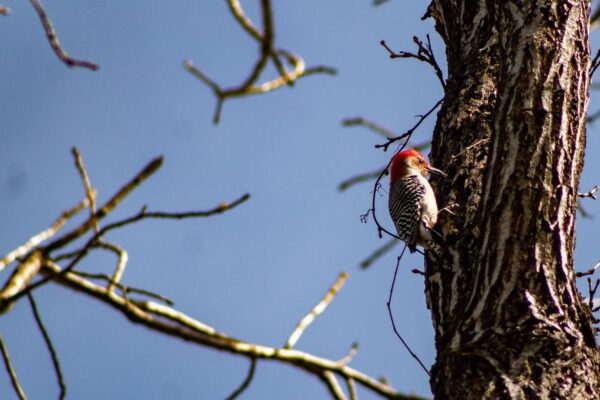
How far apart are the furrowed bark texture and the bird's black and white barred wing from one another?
1.14 metres

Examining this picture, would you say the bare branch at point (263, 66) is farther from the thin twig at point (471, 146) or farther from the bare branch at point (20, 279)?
the thin twig at point (471, 146)

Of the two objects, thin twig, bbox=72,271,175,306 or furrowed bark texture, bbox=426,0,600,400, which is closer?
thin twig, bbox=72,271,175,306

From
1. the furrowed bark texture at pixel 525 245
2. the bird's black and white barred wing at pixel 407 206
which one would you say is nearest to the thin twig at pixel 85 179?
the furrowed bark texture at pixel 525 245

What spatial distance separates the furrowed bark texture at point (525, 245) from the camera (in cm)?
263

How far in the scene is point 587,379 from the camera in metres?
2.62

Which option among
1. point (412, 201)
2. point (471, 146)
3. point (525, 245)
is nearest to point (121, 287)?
point (525, 245)

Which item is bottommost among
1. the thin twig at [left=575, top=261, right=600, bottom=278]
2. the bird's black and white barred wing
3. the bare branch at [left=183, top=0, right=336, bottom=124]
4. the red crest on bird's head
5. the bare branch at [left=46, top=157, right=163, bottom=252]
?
the bare branch at [left=46, top=157, right=163, bottom=252]

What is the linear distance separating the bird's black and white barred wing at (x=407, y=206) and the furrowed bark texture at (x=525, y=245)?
3.73ft

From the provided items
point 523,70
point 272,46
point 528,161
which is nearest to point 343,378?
point 272,46

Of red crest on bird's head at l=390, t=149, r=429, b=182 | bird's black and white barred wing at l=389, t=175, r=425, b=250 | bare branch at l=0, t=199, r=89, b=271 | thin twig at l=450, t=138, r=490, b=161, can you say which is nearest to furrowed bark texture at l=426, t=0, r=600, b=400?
thin twig at l=450, t=138, r=490, b=161

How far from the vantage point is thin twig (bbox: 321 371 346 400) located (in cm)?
151

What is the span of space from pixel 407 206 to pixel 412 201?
0.07 metres

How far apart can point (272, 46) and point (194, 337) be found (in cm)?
59

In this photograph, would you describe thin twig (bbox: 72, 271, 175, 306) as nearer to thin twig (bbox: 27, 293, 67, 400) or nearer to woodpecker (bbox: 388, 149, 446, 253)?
thin twig (bbox: 27, 293, 67, 400)
